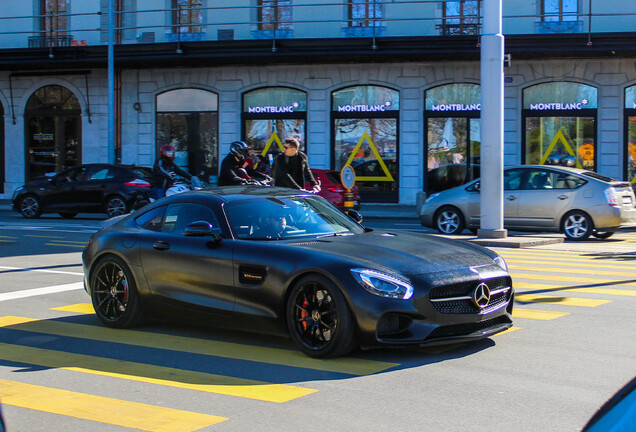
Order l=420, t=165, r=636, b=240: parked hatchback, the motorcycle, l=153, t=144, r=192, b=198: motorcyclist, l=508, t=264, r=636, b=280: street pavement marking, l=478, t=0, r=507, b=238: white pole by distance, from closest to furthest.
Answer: l=508, t=264, r=636, b=280: street pavement marking < l=478, t=0, r=507, b=238: white pole < l=420, t=165, r=636, b=240: parked hatchback < the motorcycle < l=153, t=144, r=192, b=198: motorcyclist

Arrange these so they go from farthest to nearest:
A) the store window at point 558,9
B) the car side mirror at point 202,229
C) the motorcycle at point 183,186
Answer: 1. the store window at point 558,9
2. the motorcycle at point 183,186
3. the car side mirror at point 202,229

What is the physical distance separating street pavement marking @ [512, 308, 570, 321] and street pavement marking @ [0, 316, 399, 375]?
7.61 ft

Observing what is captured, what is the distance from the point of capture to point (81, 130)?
102 ft

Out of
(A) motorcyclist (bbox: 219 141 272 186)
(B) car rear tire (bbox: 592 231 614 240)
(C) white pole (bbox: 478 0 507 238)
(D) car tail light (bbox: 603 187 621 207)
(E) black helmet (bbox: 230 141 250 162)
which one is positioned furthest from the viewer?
(B) car rear tire (bbox: 592 231 614 240)

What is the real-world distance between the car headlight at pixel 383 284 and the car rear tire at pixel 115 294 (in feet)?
7.98

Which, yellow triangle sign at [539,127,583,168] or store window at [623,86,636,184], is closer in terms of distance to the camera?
store window at [623,86,636,184]

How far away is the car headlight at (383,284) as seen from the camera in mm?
5953

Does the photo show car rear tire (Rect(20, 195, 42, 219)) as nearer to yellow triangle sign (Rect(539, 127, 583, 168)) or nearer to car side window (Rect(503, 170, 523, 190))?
car side window (Rect(503, 170, 523, 190))

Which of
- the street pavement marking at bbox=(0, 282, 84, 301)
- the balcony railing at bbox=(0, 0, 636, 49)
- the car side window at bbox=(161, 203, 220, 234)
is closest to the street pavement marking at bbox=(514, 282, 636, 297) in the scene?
→ the car side window at bbox=(161, 203, 220, 234)

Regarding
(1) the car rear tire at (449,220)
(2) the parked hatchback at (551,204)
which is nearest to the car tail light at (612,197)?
(2) the parked hatchback at (551,204)

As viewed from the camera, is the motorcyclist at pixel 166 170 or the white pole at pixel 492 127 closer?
the white pole at pixel 492 127

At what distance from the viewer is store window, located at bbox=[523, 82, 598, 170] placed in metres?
26.8

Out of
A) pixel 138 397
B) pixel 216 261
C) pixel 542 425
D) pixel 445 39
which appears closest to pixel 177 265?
pixel 216 261

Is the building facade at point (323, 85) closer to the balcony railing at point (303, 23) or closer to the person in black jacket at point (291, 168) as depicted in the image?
the balcony railing at point (303, 23)
